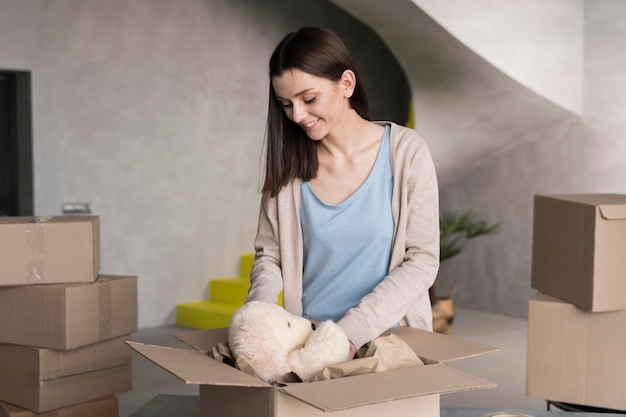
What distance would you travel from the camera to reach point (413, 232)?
1539 millimetres

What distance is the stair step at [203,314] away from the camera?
505cm

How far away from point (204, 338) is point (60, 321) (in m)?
1.13

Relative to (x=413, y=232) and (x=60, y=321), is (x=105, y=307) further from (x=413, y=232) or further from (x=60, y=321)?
(x=413, y=232)

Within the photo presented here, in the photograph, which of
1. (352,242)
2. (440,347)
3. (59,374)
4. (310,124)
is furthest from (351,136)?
(59,374)

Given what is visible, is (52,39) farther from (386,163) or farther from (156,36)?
(386,163)

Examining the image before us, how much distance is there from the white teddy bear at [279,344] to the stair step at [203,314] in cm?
379

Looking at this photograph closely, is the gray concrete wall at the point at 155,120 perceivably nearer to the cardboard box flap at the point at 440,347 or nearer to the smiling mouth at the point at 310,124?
the smiling mouth at the point at 310,124

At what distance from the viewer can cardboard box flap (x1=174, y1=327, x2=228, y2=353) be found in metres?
1.33

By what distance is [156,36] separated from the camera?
5.22m

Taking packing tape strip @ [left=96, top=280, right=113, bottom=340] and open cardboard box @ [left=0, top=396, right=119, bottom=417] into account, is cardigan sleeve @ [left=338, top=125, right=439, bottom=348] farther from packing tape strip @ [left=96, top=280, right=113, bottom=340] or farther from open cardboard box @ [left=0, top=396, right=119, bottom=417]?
open cardboard box @ [left=0, top=396, right=119, bottom=417]

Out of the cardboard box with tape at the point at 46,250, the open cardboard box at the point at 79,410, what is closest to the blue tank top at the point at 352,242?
the cardboard box with tape at the point at 46,250

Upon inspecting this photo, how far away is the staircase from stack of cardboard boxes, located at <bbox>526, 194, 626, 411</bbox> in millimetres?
2852

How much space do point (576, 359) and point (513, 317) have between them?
133 inches

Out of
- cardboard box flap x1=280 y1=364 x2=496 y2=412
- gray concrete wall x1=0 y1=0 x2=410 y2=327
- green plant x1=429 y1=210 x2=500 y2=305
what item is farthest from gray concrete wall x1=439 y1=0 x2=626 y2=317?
cardboard box flap x1=280 y1=364 x2=496 y2=412
